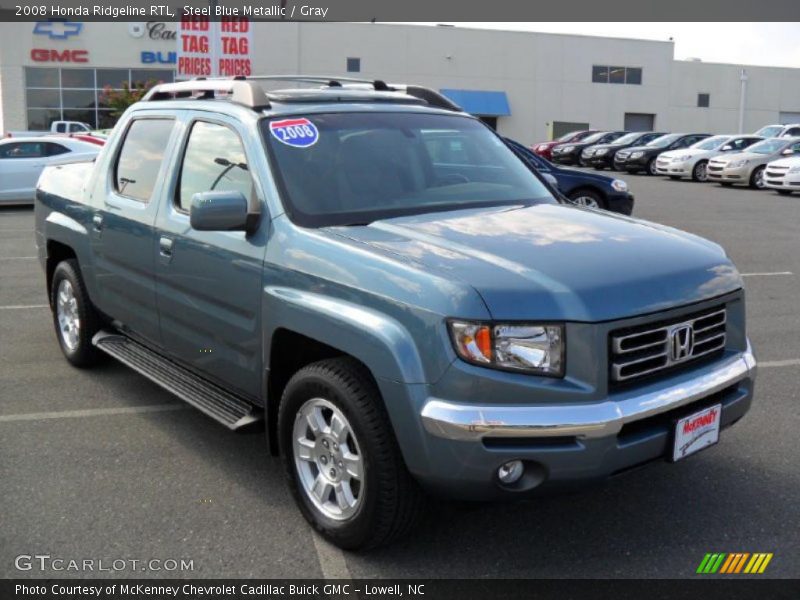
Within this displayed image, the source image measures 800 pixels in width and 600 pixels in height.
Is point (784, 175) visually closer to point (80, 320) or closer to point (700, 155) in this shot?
point (700, 155)

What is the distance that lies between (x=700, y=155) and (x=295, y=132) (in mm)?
25831

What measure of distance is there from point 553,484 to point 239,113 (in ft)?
8.18

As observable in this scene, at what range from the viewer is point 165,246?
15.1 feet

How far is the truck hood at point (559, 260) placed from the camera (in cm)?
314

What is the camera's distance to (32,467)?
4.46 meters

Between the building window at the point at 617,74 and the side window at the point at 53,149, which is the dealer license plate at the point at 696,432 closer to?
the side window at the point at 53,149

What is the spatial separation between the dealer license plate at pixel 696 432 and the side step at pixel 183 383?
190 centimetres

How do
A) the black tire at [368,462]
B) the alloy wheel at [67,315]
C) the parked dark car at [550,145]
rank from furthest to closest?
the parked dark car at [550,145]
the alloy wheel at [67,315]
the black tire at [368,462]

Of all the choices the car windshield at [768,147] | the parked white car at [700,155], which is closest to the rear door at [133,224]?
the car windshield at [768,147]

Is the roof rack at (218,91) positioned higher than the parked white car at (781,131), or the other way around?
the parked white car at (781,131)

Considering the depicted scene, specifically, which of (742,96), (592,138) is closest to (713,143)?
(592,138)

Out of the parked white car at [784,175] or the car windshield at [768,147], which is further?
the car windshield at [768,147]

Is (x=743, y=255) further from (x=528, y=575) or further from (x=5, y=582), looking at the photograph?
(x=5, y=582)

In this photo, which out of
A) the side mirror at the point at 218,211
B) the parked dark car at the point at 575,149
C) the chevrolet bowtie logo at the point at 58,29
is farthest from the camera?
the chevrolet bowtie logo at the point at 58,29
